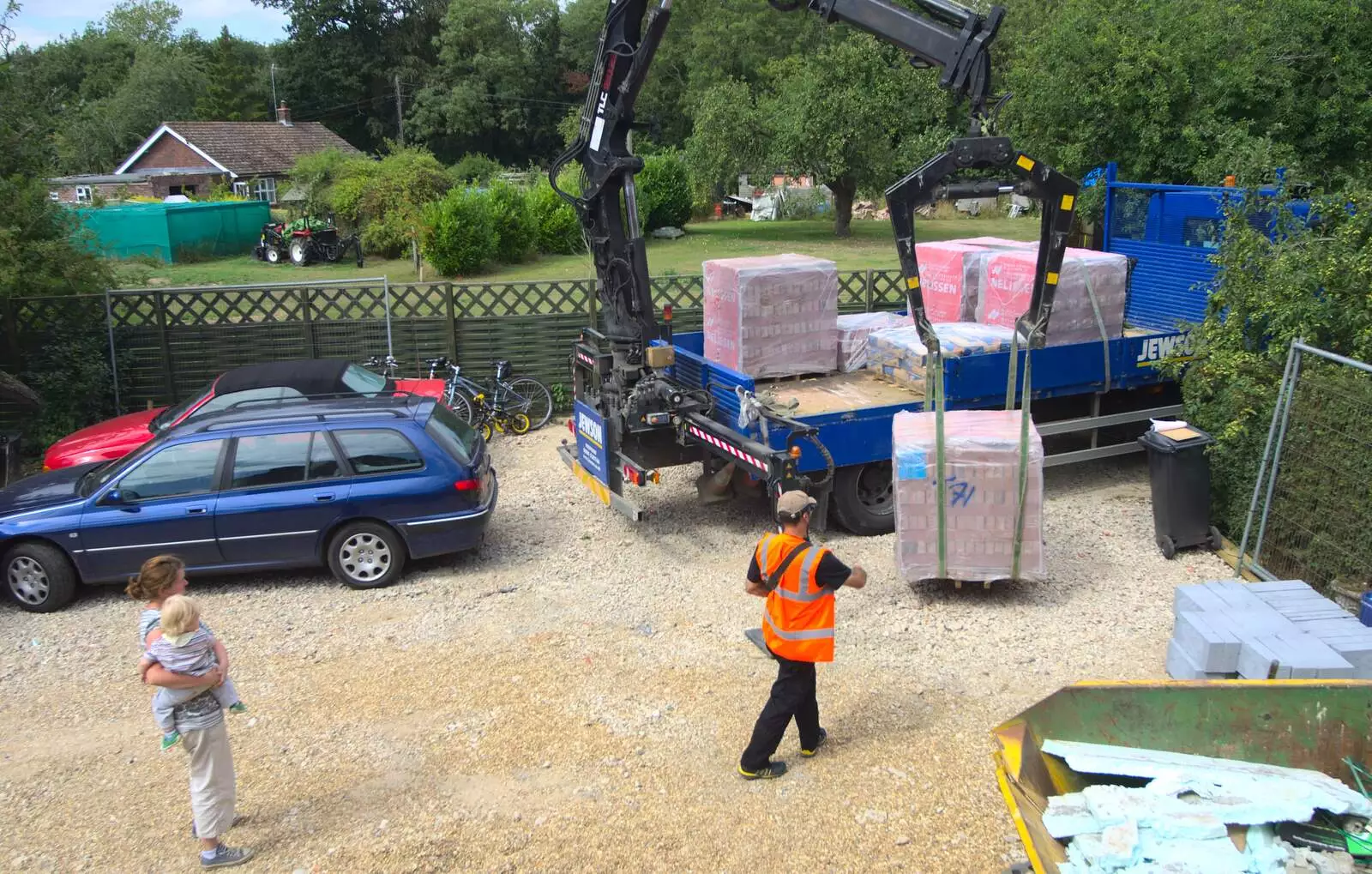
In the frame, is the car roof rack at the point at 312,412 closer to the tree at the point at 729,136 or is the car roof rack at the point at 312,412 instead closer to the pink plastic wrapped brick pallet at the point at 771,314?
the pink plastic wrapped brick pallet at the point at 771,314

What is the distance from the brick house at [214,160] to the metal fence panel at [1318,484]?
41.2 metres

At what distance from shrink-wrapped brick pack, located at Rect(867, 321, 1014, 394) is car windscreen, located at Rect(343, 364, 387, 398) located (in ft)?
17.4

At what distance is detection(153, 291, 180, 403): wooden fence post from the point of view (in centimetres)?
1399

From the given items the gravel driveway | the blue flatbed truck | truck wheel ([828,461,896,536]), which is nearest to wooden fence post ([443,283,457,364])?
the blue flatbed truck

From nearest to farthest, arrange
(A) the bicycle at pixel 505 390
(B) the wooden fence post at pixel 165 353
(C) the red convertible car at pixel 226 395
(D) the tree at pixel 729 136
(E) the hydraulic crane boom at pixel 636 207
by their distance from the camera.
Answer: (E) the hydraulic crane boom at pixel 636 207 → (C) the red convertible car at pixel 226 395 → (A) the bicycle at pixel 505 390 → (B) the wooden fence post at pixel 165 353 → (D) the tree at pixel 729 136

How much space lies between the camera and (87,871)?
17.0ft

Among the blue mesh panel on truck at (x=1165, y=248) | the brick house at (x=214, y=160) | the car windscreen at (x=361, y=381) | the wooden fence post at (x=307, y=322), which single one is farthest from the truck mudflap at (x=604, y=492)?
the brick house at (x=214, y=160)

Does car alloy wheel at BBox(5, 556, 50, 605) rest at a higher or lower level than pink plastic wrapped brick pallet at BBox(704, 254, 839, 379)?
lower

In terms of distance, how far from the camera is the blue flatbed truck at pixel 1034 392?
8.98 m

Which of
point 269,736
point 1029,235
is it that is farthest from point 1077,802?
point 1029,235

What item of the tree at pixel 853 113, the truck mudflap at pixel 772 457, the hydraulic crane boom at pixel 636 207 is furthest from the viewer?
the tree at pixel 853 113

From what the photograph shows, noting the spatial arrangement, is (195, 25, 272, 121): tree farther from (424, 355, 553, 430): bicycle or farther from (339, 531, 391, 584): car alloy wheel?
(339, 531, 391, 584): car alloy wheel

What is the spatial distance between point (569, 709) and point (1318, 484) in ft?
19.0

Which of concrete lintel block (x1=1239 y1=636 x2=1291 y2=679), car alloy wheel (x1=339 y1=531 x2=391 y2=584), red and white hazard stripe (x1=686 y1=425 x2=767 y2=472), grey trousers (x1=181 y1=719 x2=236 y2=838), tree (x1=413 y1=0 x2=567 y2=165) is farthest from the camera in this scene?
tree (x1=413 y1=0 x2=567 y2=165)
